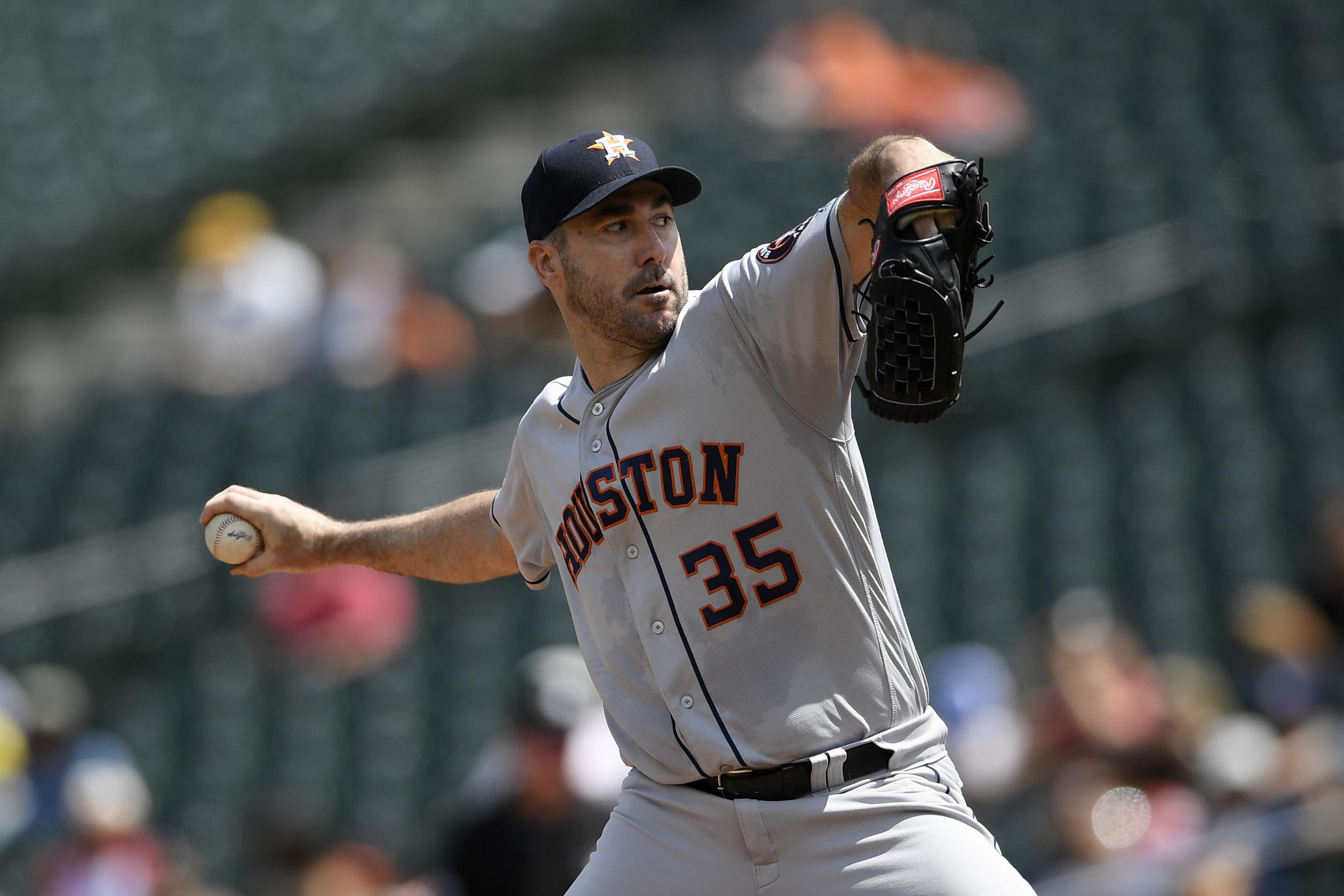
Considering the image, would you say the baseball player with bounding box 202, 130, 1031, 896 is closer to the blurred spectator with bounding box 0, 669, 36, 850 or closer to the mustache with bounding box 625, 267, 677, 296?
the mustache with bounding box 625, 267, 677, 296

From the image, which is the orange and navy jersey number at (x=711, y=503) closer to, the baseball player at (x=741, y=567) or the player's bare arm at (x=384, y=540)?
the baseball player at (x=741, y=567)

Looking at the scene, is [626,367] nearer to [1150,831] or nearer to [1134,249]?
[1150,831]

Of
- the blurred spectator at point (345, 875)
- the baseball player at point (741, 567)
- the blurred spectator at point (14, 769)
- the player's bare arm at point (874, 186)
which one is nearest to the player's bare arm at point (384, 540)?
the baseball player at point (741, 567)

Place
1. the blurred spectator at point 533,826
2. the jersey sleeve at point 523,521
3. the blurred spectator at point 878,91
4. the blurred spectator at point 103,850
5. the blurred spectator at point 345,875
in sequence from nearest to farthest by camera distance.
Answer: the jersey sleeve at point 523,521
the blurred spectator at point 533,826
the blurred spectator at point 345,875
the blurred spectator at point 103,850
the blurred spectator at point 878,91

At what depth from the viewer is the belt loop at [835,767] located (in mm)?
2266

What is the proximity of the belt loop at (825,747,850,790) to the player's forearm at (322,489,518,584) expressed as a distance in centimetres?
79

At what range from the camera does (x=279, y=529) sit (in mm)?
2809

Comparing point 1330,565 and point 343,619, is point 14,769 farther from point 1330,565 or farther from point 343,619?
point 1330,565

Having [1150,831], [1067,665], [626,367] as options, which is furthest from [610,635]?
[1067,665]

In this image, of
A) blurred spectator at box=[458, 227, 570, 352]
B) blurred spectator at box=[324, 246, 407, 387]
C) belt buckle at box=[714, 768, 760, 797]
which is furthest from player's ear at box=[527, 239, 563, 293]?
blurred spectator at box=[324, 246, 407, 387]

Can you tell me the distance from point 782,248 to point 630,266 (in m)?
0.27

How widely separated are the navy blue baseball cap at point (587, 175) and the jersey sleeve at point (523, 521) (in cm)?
43

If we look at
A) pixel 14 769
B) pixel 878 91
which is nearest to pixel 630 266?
pixel 14 769

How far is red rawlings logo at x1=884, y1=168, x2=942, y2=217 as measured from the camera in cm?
197
